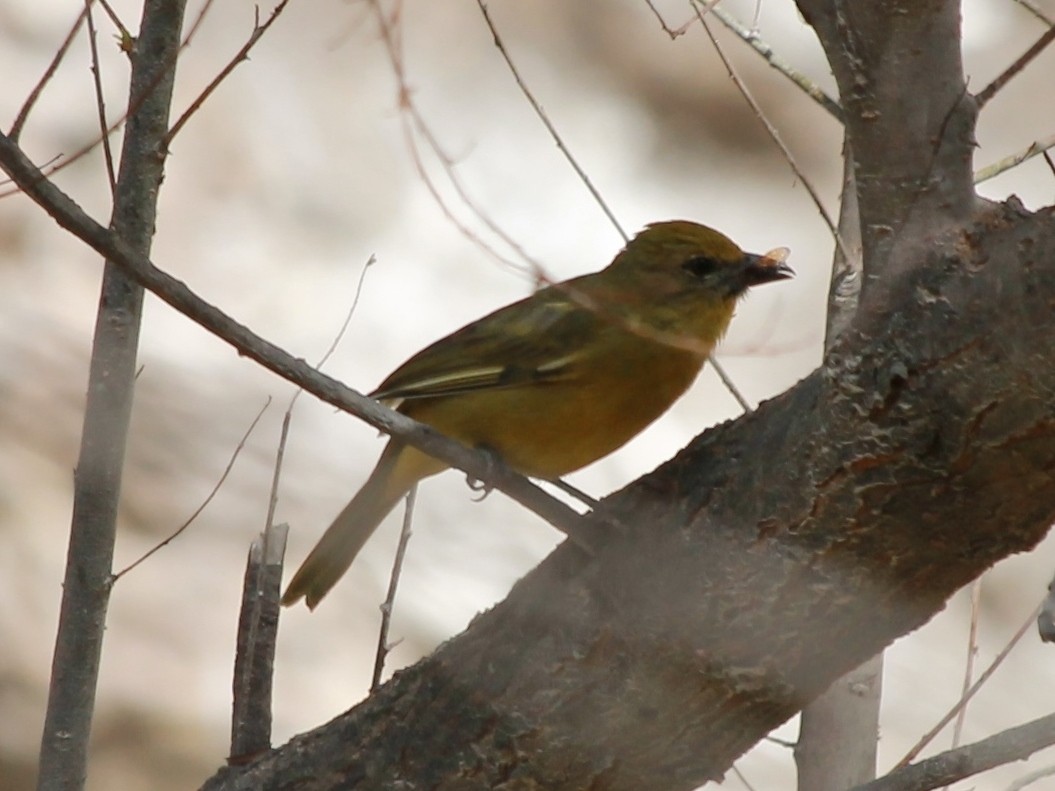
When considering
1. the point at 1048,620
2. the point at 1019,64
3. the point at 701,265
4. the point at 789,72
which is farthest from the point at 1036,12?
the point at 1048,620

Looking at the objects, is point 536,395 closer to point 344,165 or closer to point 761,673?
point 761,673

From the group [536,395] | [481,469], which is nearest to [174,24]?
[481,469]

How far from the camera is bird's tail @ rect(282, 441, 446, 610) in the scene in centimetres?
417

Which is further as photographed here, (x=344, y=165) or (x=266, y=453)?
(x=344, y=165)

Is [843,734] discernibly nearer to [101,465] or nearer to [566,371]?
[566,371]

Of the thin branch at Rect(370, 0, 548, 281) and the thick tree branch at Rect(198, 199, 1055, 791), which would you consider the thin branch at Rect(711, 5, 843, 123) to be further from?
the thick tree branch at Rect(198, 199, 1055, 791)

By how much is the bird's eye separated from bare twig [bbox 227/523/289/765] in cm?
166

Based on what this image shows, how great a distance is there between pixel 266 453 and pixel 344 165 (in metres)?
2.51

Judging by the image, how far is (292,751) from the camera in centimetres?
281

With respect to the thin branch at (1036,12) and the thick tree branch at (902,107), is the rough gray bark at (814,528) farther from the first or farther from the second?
the thin branch at (1036,12)

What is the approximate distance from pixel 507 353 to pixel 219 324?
1.84 meters

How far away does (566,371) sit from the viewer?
3818 mm

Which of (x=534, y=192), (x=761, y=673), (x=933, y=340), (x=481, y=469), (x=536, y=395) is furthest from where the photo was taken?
(x=534, y=192)

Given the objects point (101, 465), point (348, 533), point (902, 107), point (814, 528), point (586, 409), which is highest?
point (348, 533)
